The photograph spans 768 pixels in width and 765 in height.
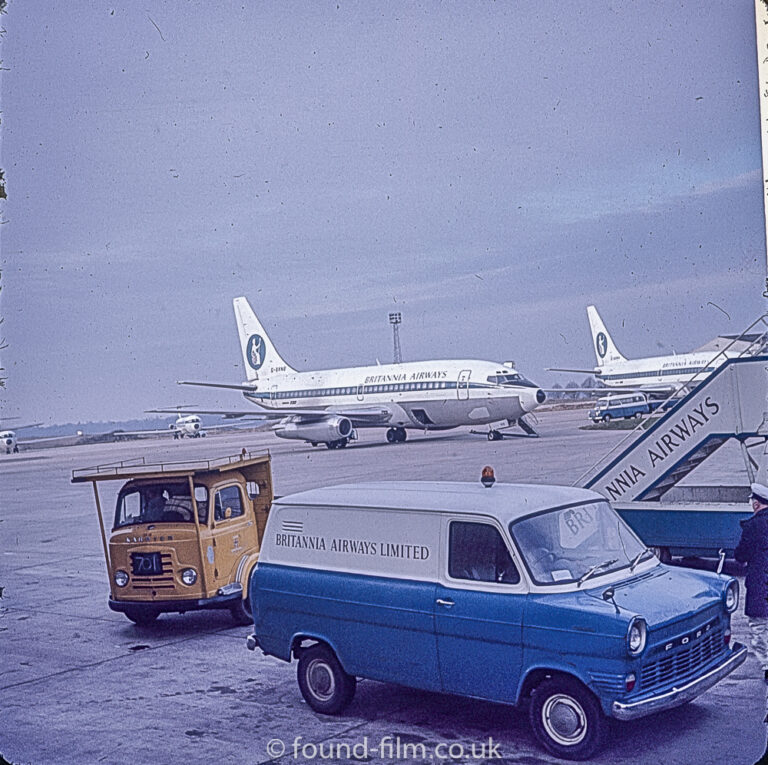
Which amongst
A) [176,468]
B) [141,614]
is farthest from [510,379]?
[141,614]

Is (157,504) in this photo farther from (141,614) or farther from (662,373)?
(662,373)

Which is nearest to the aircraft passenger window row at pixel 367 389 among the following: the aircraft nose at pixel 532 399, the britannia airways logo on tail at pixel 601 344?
the aircraft nose at pixel 532 399

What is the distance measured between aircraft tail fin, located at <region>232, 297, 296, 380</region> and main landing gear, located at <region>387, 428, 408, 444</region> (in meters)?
1.35

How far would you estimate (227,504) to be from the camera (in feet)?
33.4

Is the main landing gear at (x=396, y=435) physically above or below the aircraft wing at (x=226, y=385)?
below

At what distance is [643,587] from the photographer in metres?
6.44

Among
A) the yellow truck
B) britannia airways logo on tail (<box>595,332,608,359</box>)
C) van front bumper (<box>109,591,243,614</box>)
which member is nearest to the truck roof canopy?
the yellow truck

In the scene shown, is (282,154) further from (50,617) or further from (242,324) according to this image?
(50,617)

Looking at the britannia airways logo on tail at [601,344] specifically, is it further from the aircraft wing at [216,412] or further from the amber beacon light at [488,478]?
the aircraft wing at [216,412]

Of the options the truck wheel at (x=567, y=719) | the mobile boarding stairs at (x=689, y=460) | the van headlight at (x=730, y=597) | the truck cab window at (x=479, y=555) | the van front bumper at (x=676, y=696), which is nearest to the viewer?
the van front bumper at (x=676, y=696)

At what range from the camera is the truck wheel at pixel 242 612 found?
996 cm

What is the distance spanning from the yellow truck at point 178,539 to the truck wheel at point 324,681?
8.45 ft

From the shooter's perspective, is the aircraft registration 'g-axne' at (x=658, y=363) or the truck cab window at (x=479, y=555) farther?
the aircraft registration 'g-axne' at (x=658, y=363)

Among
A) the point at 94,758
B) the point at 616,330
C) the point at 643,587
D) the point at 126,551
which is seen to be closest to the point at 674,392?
the point at 616,330
